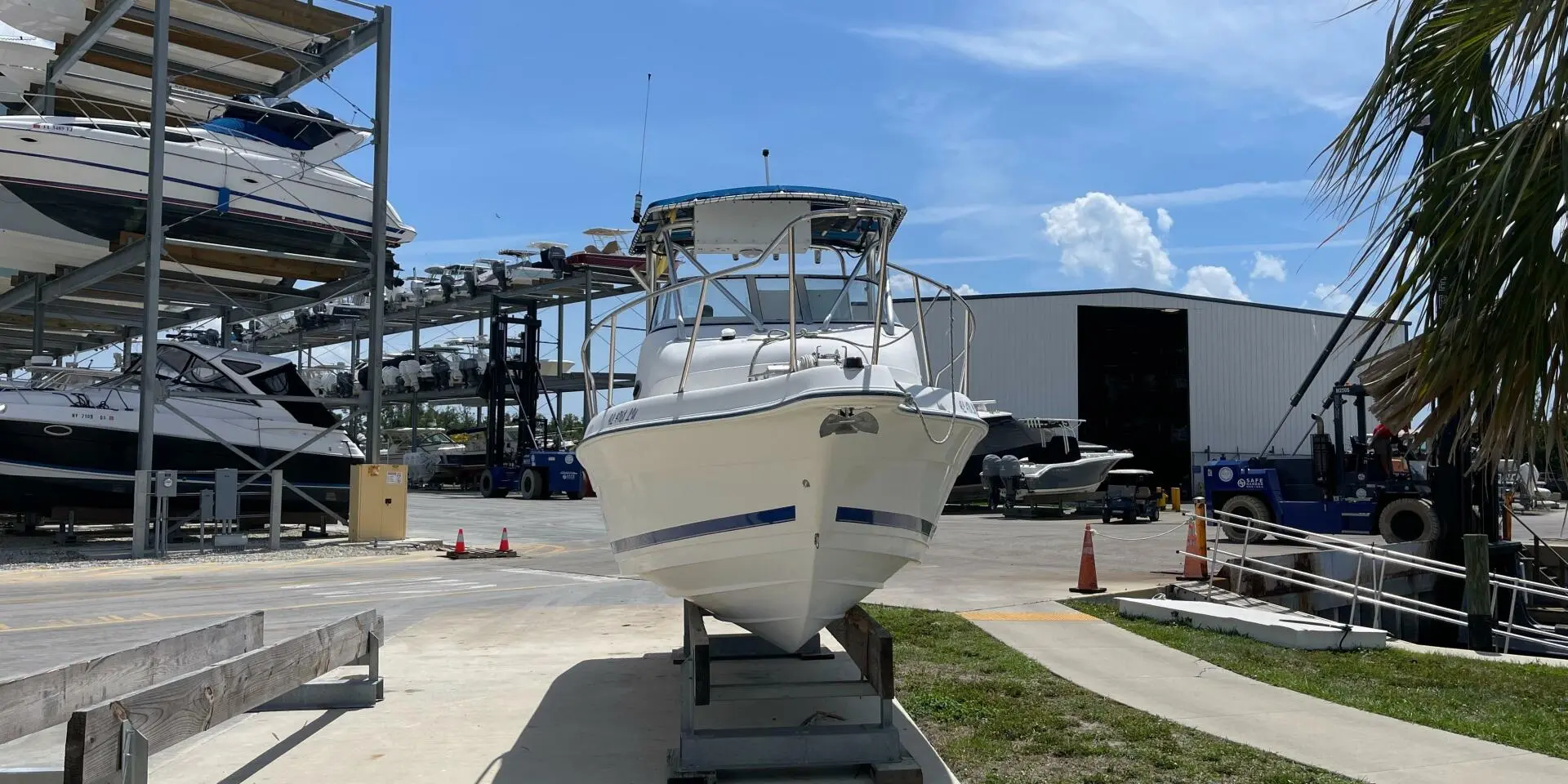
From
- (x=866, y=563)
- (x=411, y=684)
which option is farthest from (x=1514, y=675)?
(x=411, y=684)

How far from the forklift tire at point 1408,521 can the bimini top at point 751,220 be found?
13.7 meters

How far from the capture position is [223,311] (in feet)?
82.9

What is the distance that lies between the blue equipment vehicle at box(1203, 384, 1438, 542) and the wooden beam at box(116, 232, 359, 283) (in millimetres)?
17469

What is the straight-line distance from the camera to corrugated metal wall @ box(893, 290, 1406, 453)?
126 ft

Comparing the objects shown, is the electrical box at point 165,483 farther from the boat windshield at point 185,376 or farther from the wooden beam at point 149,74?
the wooden beam at point 149,74

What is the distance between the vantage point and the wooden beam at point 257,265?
69.7ft

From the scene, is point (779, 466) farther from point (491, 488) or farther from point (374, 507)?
point (491, 488)

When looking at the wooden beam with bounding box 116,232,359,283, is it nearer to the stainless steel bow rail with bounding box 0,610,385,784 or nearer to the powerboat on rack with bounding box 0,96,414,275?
the powerboat on rack with bounding box 0,96,414,275

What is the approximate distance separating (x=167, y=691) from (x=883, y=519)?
3.13m

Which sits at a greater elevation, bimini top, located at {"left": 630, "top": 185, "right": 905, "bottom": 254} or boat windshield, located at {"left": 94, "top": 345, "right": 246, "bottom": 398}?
bimini top, located at {"left": 630, "top": 185, "right": 905, "bottom": 254}

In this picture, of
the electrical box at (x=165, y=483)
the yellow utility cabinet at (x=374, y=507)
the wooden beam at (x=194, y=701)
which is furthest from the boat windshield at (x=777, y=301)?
the yellow utility cabinet at (x=374, y=507)

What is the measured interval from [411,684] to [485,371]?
115 feet

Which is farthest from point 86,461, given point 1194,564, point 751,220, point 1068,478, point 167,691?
point 1068,478

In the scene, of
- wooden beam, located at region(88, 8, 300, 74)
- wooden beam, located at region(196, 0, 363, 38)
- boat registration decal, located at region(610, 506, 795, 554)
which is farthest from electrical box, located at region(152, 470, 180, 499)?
boat registration decal, located at region(610, 506, 795, 554)
